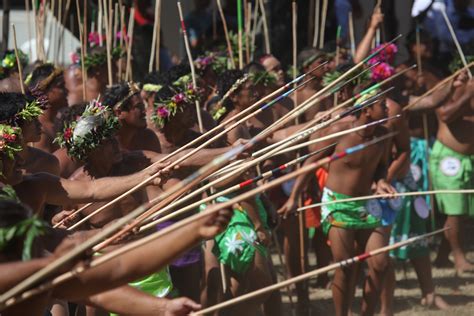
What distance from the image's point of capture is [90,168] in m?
5.59

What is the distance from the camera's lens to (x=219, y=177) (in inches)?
186

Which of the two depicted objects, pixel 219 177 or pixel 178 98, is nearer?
pixel 219 177

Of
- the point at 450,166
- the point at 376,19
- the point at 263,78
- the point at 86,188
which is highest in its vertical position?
the point at 376,19

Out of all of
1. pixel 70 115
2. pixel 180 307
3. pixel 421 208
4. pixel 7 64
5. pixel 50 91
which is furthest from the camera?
pixel 7 64

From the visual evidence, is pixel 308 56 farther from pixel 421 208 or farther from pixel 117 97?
pixel 117 97

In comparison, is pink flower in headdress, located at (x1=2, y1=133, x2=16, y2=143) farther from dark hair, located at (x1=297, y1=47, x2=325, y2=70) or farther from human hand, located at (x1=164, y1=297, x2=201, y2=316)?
dark hair, located at (x1=297, y1=47, x2=325, y2=70)

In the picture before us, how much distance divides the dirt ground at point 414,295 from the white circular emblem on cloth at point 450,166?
0.73 metres

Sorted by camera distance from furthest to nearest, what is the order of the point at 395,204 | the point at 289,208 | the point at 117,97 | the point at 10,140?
1. the point at 395,204
2. the point at 289,208
3. the point at 117,97
4. the point at 10,140

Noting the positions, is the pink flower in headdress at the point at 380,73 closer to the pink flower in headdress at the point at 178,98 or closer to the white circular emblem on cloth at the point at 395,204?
the white circular emblem on cloth at the point at 395,204

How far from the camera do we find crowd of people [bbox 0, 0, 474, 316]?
10.8 ft

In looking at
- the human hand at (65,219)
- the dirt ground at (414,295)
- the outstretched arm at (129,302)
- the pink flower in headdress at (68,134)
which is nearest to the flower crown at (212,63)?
the dirt ground at (414,295)

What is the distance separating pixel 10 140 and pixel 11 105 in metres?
0.44

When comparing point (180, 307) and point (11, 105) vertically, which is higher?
point (11, 105)

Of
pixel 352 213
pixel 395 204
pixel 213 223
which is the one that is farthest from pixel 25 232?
pixel 395 204
